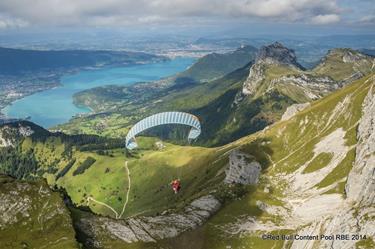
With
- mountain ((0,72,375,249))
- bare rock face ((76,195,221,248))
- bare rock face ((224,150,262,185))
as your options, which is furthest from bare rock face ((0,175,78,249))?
bare rock face ((224,150,262,185))

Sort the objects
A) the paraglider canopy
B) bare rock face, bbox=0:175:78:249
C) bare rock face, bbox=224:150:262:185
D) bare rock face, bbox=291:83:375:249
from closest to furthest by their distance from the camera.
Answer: bare rock face, bbox=291:83:375:249 → bare rock face, bbox=0:175:78:249 → the paraglider canopy → bare rock face, bbox=224:150:262:185

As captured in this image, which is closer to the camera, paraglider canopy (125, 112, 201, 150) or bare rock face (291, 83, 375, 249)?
bare rock face (291, 83, 375, 249)

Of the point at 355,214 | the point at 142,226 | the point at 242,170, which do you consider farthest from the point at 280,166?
the point at 355,214

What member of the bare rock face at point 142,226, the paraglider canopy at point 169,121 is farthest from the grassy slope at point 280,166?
the paraglider canopy at point 169,121

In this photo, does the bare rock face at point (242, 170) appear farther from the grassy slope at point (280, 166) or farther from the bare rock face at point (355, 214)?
the bare rock face at point (355, 214)

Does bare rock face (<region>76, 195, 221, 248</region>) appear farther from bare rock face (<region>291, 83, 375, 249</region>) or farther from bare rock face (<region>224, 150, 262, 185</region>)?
bare rock face (<region>224, 150, 262, 185</region>)

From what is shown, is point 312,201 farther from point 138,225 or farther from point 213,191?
point 138,225
